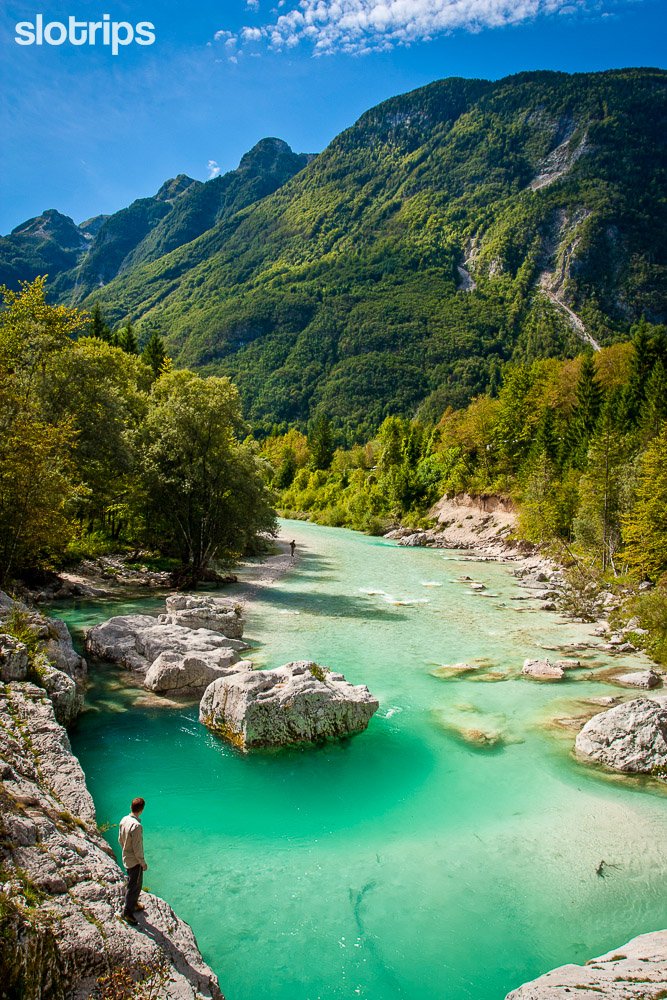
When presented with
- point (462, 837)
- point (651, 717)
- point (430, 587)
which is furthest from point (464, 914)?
point (430, 587)

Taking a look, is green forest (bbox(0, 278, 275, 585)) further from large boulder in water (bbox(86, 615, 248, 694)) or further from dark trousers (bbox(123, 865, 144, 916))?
dark trousers (bbox(123, 865, 144, 916))

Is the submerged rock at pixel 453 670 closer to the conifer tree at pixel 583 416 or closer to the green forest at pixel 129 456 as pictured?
the green forest at pixel 129 456

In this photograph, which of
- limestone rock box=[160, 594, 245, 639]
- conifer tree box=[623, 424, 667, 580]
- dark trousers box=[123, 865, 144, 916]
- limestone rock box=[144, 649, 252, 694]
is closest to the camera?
dark trousers box=[123, 865, 144, 916]

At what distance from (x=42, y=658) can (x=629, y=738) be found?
14.0m

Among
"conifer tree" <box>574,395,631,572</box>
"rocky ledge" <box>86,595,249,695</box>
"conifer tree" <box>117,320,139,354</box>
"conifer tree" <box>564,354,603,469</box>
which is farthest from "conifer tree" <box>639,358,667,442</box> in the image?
"conifer tree" <box>117,320,139,354</box>

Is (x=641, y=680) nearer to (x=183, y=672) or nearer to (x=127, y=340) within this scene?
(x=183, y=672)

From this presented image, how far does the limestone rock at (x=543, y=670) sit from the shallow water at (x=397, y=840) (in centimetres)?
58

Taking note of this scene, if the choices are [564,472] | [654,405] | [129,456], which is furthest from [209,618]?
[654,405]

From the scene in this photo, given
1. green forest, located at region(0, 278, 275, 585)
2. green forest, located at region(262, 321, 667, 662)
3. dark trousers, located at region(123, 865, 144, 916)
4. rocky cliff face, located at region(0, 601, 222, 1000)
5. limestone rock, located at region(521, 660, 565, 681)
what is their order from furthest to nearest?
1. green forest, located at region(262, 321, 667, 662)
2. green forest, located at region(0, 278, 275, 585)
3. limestone rock, located at region(521, 660, 565, 681)
4. dark trousers, located at region(123, 865, 144, 916)
5. rocky cliff face, located at region(0, 601, 222, 1000)

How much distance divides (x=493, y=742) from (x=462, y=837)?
3.94 m

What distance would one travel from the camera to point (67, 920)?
5828mm

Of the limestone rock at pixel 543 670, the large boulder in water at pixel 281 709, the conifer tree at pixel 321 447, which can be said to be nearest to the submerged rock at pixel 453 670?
the limestone rock at pixel 543 670

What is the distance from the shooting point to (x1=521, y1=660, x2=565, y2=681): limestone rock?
60.0ft

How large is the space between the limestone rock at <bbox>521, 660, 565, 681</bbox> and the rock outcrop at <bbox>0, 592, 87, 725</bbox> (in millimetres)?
13763
